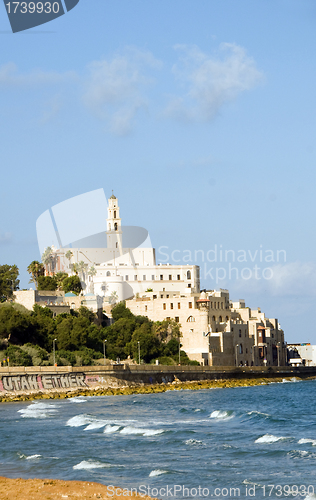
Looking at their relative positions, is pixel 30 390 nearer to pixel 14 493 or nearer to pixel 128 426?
pixel 128 426

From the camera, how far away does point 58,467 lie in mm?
29891

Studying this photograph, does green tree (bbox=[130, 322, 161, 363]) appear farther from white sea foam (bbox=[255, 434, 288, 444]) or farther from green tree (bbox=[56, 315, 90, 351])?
white sea foam (bbox=[255, 434, 288, 444])

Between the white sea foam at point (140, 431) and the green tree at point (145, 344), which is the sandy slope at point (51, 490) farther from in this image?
the green tree at point (145, 344)

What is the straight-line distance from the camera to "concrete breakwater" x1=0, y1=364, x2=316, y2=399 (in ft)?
257

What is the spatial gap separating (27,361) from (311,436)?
175 ft

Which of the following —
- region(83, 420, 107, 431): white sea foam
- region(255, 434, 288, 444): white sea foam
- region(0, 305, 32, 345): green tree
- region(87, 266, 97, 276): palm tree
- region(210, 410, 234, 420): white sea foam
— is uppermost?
region(87, 266, 97, 276): palm tree

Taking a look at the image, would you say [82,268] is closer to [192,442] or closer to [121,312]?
[121,312]

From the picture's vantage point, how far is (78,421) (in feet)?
154

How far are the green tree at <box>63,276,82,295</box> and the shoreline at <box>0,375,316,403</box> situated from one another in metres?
35.2

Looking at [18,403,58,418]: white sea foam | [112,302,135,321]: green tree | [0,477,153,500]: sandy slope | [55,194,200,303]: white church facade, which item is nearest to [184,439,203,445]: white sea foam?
[0,477,153,500]: sandy slope

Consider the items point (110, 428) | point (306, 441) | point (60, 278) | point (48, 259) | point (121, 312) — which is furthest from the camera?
point (48, 259)

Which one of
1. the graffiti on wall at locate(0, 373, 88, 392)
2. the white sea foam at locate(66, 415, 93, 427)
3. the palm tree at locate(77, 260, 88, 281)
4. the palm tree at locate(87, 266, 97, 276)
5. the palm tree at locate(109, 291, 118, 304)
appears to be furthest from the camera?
the palm tree at locate(77, 260, 88, 281)

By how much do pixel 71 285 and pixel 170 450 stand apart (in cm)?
9587

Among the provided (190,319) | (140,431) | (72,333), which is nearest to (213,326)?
(190,319)
